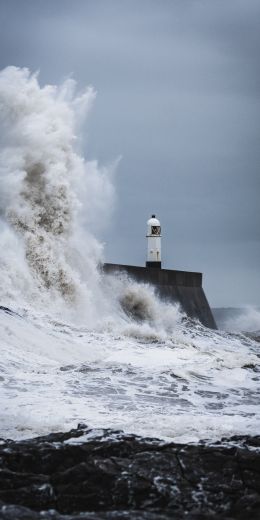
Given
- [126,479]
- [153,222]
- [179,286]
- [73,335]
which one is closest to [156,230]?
[153,222]

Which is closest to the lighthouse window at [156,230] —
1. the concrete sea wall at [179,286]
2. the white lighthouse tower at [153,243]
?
the white lighthouse tower at [153,243]

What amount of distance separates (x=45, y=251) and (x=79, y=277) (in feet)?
3.04

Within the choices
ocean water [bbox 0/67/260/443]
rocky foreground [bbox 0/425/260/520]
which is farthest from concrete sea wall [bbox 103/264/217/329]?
rocky foreground [bbox 0/425/260/520]

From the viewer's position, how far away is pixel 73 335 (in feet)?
37.2

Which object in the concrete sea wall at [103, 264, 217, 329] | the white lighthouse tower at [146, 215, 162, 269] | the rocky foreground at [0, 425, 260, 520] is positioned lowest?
the rocky foreground at [0, 425, 260, 520]

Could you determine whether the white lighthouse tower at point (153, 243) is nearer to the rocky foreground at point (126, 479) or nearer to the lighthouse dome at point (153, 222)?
the lighthouse dome at point (153, 222)

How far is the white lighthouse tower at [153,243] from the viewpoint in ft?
64.1

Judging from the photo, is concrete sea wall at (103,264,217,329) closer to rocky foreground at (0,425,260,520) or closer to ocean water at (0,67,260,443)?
ocean water at (0,67,260,443)

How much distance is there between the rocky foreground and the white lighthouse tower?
14332 mm

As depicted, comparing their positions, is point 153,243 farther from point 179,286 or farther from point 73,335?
point 73,335

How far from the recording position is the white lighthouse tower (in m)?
19.5

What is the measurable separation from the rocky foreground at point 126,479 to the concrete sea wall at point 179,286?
1130cm

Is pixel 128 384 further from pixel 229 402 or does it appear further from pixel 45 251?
Result: pixel 45 251

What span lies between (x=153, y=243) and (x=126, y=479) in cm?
1518
